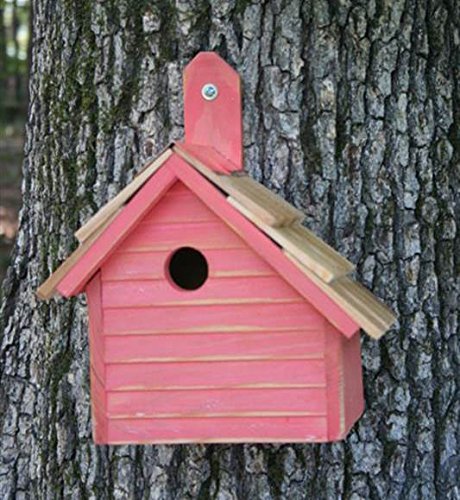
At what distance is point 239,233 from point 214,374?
0.28m

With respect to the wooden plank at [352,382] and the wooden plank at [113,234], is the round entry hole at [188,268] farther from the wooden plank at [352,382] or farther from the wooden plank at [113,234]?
the wooden plank at [352,382]

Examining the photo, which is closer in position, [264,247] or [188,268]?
[264,247]

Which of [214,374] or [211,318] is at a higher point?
[211,318]

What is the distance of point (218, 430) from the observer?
6.76ft

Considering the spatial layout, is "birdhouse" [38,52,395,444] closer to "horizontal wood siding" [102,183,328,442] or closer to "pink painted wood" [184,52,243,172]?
"horizontal wood siding" [102,183,328,442]

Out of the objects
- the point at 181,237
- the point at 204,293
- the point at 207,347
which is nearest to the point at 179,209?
the point at 181,237

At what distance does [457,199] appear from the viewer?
2.64m

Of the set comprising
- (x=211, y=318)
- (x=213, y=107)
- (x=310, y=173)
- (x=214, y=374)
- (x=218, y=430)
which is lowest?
(x=218, y=430)

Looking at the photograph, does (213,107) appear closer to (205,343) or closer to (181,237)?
(181,237)

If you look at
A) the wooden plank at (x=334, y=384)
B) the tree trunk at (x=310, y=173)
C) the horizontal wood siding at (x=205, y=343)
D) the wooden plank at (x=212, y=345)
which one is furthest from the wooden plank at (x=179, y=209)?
the tree trunk at (x=310, y=173)

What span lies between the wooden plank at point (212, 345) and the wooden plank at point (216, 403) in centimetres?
7

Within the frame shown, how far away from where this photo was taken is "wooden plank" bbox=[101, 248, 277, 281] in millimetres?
2023

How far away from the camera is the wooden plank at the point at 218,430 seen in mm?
2027

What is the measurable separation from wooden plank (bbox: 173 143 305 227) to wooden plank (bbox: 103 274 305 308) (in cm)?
12
